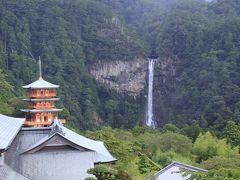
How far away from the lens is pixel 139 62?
90562mm

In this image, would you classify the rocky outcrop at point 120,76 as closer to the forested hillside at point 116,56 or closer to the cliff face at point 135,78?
the cliff face at point 135,78

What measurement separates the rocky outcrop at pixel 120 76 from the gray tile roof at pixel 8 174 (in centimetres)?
7028

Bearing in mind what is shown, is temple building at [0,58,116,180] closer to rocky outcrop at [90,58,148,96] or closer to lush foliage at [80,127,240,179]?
lush foliage at [80,127,240,179]

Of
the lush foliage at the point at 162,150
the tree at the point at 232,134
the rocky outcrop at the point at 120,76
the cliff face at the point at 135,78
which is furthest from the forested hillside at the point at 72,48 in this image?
the lush foliage at the point at 162,150

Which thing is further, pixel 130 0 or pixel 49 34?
pixel 130 0

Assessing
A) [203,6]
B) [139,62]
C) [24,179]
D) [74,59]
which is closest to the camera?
[24,179]

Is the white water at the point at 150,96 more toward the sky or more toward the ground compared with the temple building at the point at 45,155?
more toward the ground

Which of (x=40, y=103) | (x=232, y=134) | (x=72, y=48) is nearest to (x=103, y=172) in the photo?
(x=40, y=103)

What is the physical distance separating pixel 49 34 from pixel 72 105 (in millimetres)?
16892

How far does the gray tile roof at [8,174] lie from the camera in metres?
16.5

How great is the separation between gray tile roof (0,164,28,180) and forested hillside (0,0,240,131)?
50.2m

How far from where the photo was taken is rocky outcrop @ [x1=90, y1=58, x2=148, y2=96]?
8794 centimetres

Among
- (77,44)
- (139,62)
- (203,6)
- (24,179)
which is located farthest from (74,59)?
(24,179)

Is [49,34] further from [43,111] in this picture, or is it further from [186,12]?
[43,111]
